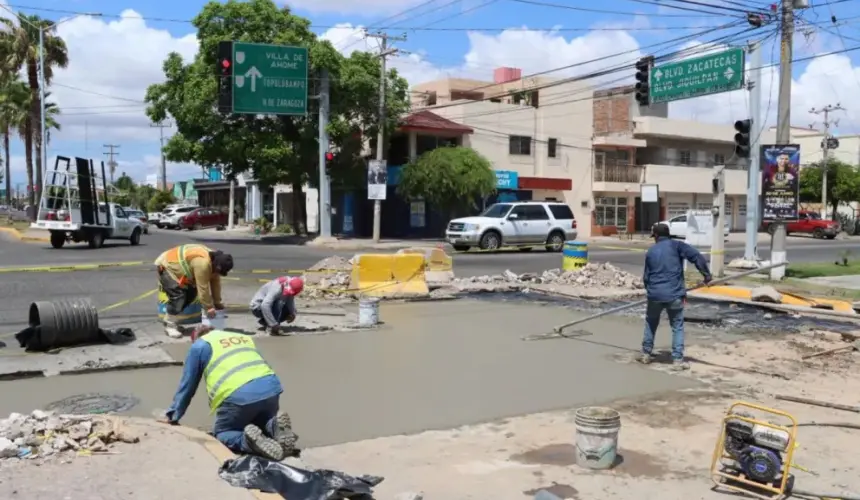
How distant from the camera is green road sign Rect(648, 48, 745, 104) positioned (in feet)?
76.8

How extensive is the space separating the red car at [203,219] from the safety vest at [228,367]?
4969 centimetres

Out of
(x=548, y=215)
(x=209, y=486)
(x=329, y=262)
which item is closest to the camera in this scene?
(x=209, y=486)

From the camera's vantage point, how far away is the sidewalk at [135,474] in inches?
179

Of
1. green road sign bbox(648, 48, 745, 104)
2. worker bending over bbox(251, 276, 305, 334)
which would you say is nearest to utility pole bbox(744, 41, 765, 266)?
green road sign bbox(648, 48, 745, 104)

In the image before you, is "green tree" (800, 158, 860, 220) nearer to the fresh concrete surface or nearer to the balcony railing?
the balcony railing

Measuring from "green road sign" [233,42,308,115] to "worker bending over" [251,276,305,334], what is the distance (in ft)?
60.0

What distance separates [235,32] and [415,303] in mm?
24871

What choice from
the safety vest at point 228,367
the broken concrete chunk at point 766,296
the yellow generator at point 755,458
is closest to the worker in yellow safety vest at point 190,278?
the safety vest at point 228,367

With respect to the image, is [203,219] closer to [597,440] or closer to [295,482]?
[597,440]

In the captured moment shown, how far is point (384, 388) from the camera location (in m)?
8.30

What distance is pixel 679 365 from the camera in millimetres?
9438

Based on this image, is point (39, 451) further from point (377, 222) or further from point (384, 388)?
point (377, 222)

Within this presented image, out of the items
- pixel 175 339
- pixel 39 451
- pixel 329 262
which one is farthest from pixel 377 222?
pixel 39 451

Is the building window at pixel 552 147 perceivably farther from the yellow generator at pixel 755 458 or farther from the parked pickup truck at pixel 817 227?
the yellow generator at pixel 755 458
